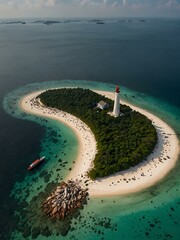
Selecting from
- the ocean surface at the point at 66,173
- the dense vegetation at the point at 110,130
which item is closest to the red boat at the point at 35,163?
the ocean surface at the point at 66,173

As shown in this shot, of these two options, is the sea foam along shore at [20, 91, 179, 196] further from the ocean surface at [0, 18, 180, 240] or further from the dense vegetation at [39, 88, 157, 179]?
the ocean surface at [0, 18, 180, 240]

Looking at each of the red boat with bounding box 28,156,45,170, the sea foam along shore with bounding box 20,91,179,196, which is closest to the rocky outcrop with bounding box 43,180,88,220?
the sea foam along shore with bounding box 20,91,179,196

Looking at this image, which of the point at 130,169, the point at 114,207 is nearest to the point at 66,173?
the point at 114,207

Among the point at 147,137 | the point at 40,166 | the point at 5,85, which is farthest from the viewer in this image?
the point at 5,85

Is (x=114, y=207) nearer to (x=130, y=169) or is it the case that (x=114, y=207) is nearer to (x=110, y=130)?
(x=130, y=169)

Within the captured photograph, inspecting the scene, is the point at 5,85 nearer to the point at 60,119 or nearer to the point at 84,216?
the point at 60,119

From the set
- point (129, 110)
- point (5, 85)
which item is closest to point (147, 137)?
point (129, 110)
